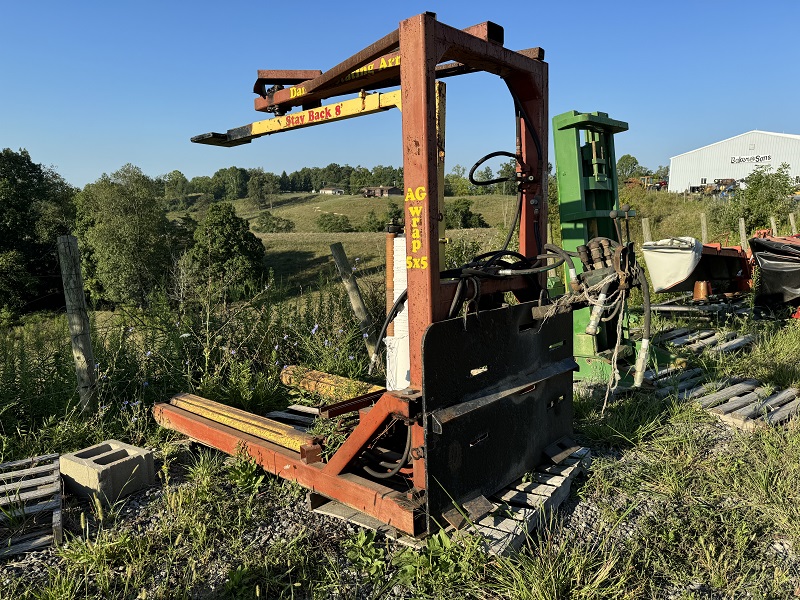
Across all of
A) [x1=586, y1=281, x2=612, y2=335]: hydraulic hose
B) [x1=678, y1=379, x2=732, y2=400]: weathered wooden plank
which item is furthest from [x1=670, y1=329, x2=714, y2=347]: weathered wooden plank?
[x1=586, y1=281, x2=612, y2=335]: hydraulic hose

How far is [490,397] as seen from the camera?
2.89 m

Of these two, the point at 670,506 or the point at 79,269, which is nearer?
the point at 670,506

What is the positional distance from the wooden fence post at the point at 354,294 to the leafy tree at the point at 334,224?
153ft

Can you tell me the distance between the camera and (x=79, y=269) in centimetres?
444

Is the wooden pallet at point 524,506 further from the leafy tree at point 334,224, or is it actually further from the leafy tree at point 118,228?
the leafy tree at point 334,224

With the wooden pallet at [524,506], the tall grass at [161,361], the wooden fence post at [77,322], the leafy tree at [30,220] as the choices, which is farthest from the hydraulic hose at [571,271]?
the leafy tree at [30,220]

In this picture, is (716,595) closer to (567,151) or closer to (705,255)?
(567,151)

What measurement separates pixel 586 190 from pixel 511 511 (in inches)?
146

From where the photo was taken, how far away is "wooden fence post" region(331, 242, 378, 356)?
588 centimetres

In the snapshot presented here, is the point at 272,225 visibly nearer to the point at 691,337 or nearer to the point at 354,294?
the point at 354,294

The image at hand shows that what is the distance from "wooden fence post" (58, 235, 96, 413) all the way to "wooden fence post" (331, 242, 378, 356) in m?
2.44

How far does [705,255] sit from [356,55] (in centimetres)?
743

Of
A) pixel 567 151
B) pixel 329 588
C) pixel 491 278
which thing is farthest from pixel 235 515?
pixel 567 151

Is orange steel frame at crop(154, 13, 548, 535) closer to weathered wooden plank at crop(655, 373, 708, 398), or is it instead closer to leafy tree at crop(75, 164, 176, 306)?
weathered wooden plank at crop(655, 373, 708, 398)
